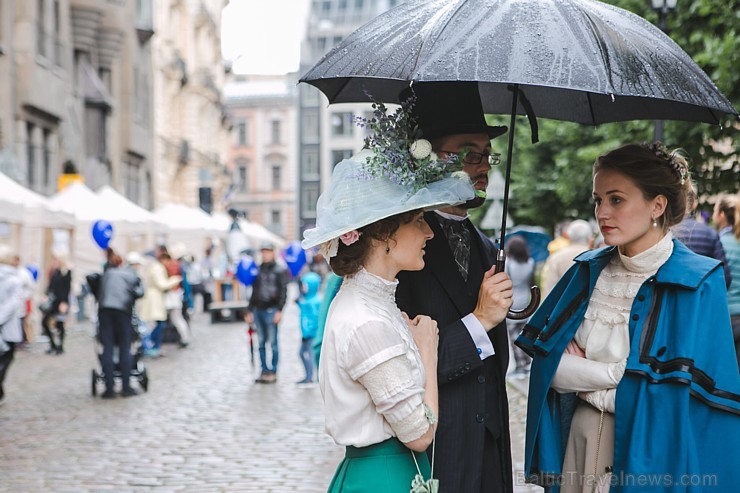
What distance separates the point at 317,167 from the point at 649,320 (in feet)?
292

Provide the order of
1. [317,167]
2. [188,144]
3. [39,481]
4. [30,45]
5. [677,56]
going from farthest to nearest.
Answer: [317,167], [188,144], [30,45], [39,481], [677,56]

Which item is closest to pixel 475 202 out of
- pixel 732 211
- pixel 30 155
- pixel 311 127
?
pixel 732 211

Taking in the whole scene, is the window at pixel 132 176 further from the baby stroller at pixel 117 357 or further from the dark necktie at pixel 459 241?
the dark necktie at pixel 459 241

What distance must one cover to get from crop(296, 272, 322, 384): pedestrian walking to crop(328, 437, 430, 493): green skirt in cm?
964

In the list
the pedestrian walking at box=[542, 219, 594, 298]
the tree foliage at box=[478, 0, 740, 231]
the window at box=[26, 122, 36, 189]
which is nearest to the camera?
the pedestrian walking at box=[542, 219, 594, 298]

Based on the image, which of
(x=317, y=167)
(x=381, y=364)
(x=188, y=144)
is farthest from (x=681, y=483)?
(x=317, y=167)

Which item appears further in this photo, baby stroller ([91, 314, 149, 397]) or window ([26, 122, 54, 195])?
window ([26, 122, 54, 195])

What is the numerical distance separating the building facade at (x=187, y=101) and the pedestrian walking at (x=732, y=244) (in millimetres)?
33095

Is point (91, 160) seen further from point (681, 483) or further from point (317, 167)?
point (317, 167)

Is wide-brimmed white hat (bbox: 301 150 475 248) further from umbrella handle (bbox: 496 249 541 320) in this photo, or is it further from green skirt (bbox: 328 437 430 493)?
→ green skirt (bbox: 328 437 430 493)

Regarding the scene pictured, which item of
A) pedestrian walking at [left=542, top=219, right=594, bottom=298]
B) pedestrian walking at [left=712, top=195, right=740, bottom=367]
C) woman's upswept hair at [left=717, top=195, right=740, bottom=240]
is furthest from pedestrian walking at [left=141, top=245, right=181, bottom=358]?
woman's upswept hair at [left=717, top=195, right=740, bottom=240]

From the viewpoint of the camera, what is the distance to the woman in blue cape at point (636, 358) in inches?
129

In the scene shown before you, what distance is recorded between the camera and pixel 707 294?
3.35 meters

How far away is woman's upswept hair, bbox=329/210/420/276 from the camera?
3191mm
